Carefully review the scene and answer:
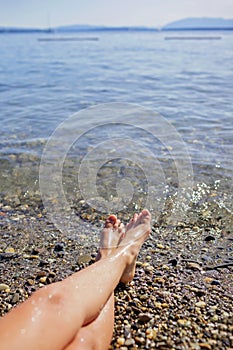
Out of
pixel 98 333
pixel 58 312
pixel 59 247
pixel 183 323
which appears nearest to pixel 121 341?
pixel 98 333

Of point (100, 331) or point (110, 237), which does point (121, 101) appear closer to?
point (110, 237)

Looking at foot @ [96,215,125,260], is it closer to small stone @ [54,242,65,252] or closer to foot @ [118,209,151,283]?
foot @ [118,209,151,283]

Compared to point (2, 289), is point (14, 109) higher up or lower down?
higher up

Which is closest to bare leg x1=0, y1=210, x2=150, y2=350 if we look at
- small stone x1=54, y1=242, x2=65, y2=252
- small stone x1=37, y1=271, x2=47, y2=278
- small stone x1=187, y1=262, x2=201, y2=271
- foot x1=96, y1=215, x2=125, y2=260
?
foot x1=96, y1=215, x2=125, y2=260

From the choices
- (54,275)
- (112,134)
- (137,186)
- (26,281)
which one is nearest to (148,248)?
(54,275)

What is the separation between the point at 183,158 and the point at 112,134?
2.06 m

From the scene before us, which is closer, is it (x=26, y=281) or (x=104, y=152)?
(x=26, y=281)

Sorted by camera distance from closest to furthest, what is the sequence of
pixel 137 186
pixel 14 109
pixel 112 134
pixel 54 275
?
pixel 54 275
pixel 137 186
pixel 112 134
pixel 14 109

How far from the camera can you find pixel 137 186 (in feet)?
18.1

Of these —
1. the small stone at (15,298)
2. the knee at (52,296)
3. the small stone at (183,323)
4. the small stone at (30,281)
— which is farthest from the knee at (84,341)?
the small stone at (30,281)

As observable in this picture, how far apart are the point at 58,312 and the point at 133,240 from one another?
4.65 feet

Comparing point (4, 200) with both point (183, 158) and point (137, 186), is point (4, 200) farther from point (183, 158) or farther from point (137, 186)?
point (183, 158)

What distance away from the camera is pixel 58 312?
2.15 metres

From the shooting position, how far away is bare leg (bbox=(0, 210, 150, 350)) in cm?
198
